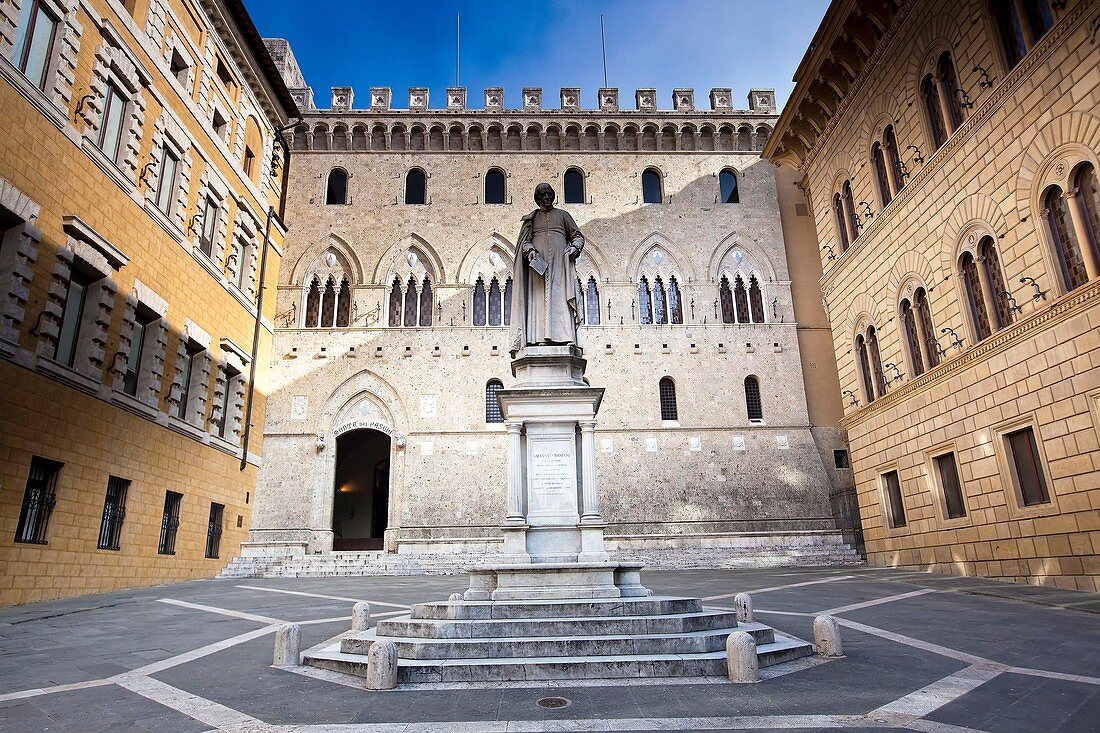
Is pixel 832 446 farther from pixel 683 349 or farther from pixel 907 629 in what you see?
pixel 907 629

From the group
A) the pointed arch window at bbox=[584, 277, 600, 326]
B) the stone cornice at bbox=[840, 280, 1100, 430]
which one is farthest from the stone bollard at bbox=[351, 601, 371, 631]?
the pointed arch window at bbox=[584, 277, 600, 326]

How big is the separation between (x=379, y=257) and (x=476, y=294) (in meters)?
3.96

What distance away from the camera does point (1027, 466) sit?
1328 centimetres

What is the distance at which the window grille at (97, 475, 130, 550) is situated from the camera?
595 inches

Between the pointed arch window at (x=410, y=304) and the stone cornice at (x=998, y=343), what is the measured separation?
1595cm

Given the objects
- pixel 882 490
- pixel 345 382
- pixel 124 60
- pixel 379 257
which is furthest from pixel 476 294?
pixel 882 490

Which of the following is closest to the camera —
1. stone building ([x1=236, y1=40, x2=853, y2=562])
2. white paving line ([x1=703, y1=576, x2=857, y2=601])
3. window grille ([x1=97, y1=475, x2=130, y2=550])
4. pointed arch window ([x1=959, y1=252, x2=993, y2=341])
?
white paving line ([x1=703, y1=576, x2=857, y2=601])

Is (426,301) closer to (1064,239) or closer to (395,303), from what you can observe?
(395,303)

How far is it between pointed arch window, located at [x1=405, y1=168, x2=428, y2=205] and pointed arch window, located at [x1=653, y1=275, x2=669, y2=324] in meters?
9.89

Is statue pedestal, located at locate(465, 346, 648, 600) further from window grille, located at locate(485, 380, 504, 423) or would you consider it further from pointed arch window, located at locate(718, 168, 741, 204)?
pointed arch window, located at locate(718, 168, 741, 204)

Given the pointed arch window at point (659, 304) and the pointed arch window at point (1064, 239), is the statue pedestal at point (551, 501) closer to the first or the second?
the pointed arch window at point (1064, 239)

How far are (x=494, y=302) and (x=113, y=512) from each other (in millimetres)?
14779

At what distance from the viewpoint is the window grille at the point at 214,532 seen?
20.2 m

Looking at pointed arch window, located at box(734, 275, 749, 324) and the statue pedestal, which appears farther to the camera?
pointed arch window, located at box(734, 275, 749, 324)
